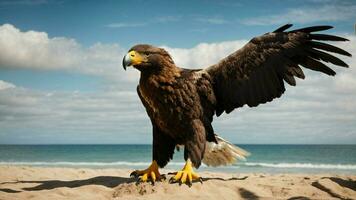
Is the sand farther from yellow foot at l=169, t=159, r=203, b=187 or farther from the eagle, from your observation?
the eagle

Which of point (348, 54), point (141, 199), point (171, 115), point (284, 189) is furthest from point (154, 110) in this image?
point (348, 54)

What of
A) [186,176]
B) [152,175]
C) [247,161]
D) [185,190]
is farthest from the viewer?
[247,161]

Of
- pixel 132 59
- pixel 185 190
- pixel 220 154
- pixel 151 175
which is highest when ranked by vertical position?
pixel 132 59

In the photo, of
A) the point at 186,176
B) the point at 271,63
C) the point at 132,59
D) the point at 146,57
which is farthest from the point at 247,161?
the point at 132,59

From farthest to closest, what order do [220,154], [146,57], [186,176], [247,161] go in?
1. [247,161]
2. [220,154]
3. [186,176]
4. [146,57]

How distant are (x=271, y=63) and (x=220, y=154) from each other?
79.2 inches

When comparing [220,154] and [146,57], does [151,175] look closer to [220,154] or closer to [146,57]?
[220,154]

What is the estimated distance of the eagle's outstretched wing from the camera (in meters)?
5.81

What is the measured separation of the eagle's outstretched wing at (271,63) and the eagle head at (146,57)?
81 cm

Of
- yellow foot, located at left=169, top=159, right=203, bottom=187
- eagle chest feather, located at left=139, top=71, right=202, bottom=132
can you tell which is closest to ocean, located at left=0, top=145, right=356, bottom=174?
yellow foot, located at left=169, top=159, right=203, bottom=187

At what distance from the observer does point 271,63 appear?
19.4 feet

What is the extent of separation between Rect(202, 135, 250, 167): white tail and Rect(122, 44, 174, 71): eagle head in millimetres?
2062

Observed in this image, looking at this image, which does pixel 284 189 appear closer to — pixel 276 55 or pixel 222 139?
pixel 222 139

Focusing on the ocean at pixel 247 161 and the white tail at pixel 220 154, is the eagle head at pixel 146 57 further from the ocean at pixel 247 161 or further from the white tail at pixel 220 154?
the ocean at pixel 247 161
